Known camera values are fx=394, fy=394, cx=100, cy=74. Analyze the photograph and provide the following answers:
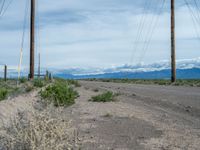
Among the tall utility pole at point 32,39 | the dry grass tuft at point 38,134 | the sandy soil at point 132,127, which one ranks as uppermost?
the tall utility pole at point 32,39

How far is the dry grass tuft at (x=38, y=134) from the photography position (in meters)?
6.94

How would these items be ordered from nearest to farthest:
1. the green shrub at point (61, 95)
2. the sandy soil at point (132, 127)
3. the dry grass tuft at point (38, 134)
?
the dry grass tuft at point (38, 134) → the sandy soil at point (132, 127) → the green shrub at point (61, 95)

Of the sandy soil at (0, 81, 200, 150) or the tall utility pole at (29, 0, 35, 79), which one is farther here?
the tall utility pole at (29, 0, 35, 79)

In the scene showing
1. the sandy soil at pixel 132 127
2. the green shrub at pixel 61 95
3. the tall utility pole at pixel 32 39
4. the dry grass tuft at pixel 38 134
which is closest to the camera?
the dry grass tuft at pixel 38 134

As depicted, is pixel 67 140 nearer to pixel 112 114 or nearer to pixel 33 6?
pixel 112 114

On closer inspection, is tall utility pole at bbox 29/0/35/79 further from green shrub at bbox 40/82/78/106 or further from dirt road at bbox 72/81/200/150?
dirt road at bbox 72/81/200/150

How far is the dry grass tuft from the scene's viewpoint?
6941 millimetres

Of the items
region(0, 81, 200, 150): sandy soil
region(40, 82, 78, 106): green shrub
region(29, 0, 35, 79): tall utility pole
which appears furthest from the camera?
region(29, 0, 35, 79): tall utility pole

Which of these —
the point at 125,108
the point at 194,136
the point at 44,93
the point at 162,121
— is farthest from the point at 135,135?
the point at 44,93

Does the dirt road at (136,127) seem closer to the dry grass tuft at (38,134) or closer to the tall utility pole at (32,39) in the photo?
the dry grass tuft at (38,134)

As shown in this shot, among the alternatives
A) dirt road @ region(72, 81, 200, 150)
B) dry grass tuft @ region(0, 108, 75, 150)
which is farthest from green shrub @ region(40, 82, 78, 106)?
dry grass tuft @ region(0, 108, 75, 150)

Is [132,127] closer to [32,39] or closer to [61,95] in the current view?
[61,95]

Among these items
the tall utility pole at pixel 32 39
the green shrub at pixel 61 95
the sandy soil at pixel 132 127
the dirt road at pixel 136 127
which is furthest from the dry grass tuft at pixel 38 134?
the tall utility pole at pixel 32 39

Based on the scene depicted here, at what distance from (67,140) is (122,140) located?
2.30 meters
